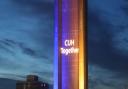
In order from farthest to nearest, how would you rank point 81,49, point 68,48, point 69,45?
1. point 68,48
2. point 69,45
3. point 81,49

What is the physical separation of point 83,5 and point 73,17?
13.7 ft

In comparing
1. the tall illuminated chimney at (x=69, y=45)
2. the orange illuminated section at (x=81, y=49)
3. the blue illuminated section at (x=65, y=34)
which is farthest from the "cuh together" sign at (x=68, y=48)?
the orange illuminated section at (x=81, y=49)

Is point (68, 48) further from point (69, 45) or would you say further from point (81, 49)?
point (81, 49)

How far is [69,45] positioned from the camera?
94812 mm

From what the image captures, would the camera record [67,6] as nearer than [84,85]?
No

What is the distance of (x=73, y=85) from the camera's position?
92.3 metres

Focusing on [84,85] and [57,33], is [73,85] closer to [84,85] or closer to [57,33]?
[84,85]

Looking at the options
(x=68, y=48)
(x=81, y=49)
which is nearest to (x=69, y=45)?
(x=68, y=48)

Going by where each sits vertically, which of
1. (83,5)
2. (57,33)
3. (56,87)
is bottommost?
(56,87)

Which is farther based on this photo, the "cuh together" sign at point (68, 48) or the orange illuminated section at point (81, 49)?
the "cuh together" sign at point (68, 48)

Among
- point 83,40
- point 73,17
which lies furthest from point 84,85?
point 73,17

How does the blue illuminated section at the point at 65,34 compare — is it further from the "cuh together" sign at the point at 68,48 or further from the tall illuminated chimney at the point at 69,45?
the "cuh together" sign at the point at 68,48

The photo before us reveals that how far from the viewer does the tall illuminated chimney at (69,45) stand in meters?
92.2

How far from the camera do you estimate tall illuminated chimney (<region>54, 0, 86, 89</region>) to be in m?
92.2
